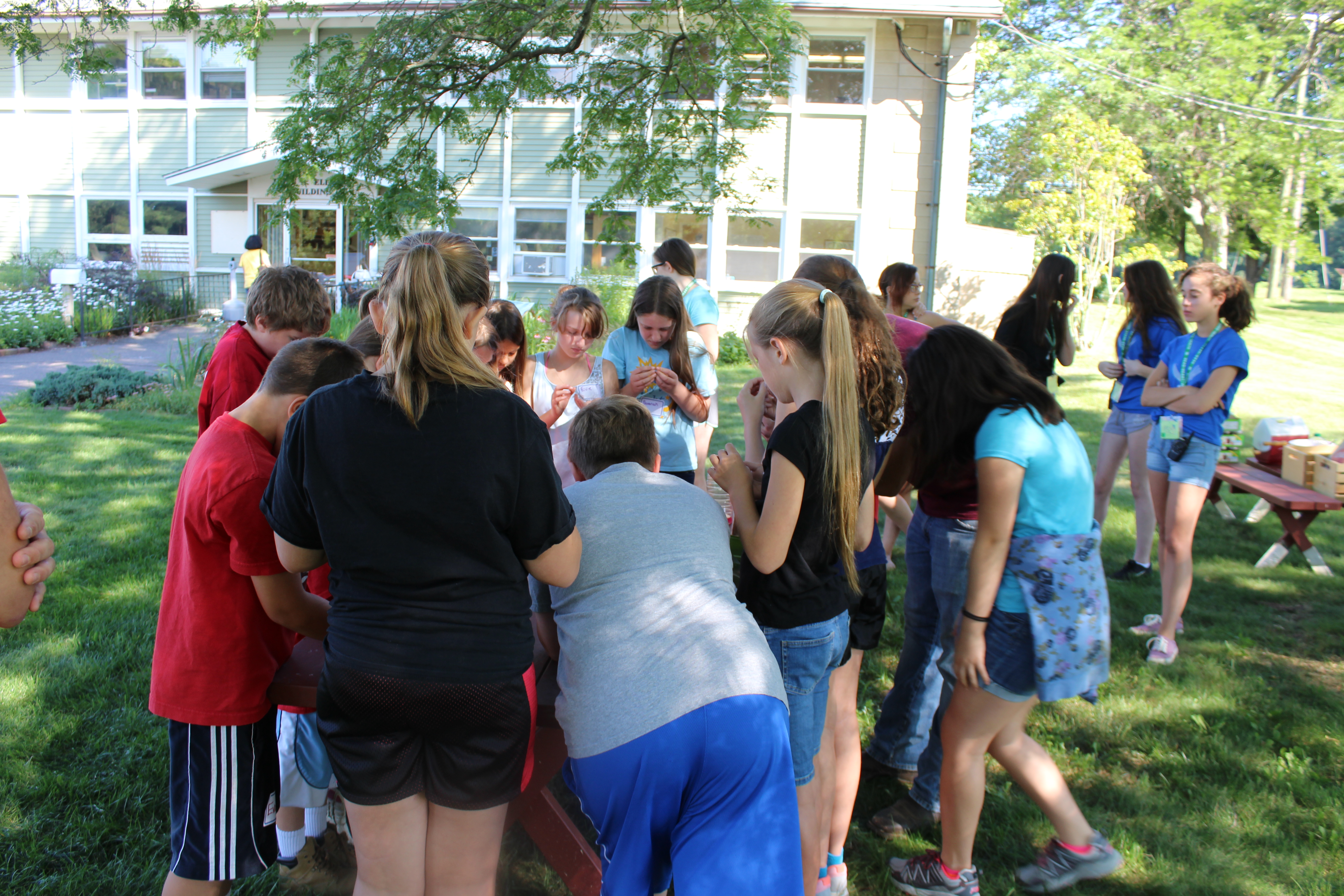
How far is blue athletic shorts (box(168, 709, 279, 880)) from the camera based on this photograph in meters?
2.21

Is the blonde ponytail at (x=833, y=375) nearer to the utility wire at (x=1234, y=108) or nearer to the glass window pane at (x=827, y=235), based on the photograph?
the glass window pane at (x=827, y=235)

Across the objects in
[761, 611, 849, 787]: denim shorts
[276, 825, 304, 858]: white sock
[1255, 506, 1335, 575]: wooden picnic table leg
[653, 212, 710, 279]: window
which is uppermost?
[653, 212, 710, 279]: window

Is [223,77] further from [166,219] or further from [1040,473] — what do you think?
[1040,473]

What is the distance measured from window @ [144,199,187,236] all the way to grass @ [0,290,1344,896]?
1698cm

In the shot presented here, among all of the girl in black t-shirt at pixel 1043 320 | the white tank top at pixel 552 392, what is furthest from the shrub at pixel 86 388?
the girl in black t-shirt at pixel 1043 320

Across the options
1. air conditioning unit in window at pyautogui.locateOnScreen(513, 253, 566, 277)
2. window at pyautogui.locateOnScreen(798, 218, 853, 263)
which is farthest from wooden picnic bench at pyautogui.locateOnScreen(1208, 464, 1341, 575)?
air conditioning unit in window at pyautogui.locateOnScreen(513, 253, 566, 277)

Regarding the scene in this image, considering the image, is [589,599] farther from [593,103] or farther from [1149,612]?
[593,103]

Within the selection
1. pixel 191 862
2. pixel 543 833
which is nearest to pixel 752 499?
pixel 543 833

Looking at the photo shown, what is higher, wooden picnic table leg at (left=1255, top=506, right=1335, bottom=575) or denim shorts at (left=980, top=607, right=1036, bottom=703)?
denim shorts at (left=980, top=607, right=1036, bottom=703)

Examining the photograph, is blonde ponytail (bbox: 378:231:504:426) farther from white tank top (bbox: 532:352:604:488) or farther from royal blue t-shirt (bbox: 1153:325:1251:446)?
royal blue t-shirt (bbox: 1153:325:1251:446)

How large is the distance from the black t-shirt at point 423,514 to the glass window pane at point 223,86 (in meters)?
21.6

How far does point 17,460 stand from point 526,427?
25.4 ft

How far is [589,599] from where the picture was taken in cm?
209

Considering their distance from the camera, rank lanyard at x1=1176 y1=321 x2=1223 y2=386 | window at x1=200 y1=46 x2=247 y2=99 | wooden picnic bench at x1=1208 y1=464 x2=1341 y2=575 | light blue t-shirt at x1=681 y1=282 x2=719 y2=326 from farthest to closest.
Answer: window at x1=200 y1=46 x2=247 y2=99, wooden picnic bench at x1=1208 y1=464 x2=1341 y2=575, light blue t-shirt at x1=681 y1=282 x2=719 y2=326, lanyard at x1=1176 y1=321 x2=1223 y2=386
